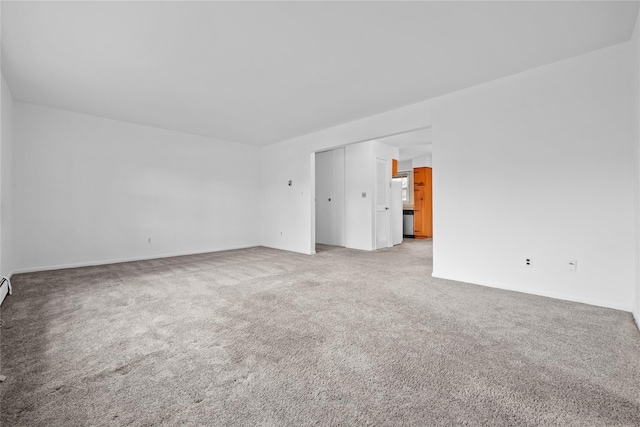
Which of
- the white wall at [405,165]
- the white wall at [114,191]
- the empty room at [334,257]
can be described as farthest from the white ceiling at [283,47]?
the white wall at [405,165]

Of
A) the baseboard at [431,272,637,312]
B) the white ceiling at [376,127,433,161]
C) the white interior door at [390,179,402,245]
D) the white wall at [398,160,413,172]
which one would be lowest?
the baseboard at [431,272,637,312]

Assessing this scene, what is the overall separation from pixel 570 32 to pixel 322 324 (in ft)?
11.6

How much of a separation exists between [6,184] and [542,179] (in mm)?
6816

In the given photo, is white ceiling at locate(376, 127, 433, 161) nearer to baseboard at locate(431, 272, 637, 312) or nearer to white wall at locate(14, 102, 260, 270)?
baseboard at locate(431, 272, 637, 312)

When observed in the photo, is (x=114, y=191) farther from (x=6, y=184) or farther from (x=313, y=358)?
(x=313, y=358)

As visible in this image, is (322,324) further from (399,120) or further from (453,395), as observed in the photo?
(399,120)

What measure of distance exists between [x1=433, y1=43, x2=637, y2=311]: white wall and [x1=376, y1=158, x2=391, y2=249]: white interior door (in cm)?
288

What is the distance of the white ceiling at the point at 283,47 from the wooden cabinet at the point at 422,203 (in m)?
5.64

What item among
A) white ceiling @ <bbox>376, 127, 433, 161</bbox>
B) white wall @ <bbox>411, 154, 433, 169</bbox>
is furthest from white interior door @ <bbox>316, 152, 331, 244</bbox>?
white wall @ <bbox>411, 154, 433, 169</bbox>

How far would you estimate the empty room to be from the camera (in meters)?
1.60

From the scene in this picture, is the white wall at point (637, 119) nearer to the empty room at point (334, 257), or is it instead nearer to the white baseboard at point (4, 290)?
the empty room at point (334, 257)

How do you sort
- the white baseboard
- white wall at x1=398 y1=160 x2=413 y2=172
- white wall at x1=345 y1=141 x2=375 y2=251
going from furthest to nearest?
white wall at x1=398 y1=160 x2=413 y2=172 < white wall at x1=345 y1=141 x2=375 y2=251 < the white baseboard

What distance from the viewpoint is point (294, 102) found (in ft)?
14.5

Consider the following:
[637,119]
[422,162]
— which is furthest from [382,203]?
[637,119]
